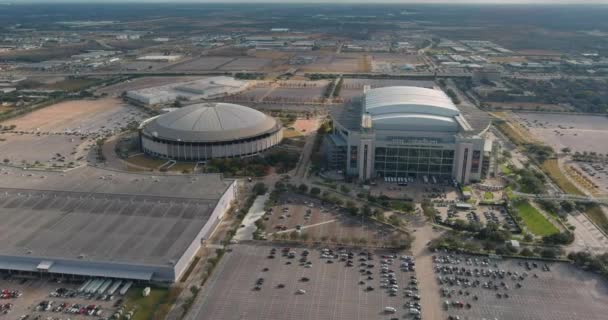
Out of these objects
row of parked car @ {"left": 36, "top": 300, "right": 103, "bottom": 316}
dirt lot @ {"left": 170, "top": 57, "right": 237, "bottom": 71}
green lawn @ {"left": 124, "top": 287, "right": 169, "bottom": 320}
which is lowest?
green lawn @ {"left": 124, "top": 287, "right": 169, "bottom": 320}

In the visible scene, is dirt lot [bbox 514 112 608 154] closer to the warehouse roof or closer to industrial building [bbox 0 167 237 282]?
industrial building [bbox 0 167 237 282]

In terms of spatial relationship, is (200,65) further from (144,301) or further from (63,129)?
(144,301)

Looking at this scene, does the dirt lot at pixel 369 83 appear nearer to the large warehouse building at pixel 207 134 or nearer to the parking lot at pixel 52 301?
the large warehouse building at pixel 207 134

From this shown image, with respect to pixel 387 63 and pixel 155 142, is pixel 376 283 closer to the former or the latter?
pixel 155 142

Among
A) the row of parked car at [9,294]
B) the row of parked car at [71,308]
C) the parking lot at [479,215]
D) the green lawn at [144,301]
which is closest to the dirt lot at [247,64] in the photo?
the parking lot at [479,215]

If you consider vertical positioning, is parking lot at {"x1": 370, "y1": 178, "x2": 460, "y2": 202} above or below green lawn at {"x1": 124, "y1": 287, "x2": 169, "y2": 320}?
above

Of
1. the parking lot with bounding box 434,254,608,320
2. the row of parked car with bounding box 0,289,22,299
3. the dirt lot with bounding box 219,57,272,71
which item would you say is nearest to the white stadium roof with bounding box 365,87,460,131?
the parking lot with bounding box 434,254,608,320

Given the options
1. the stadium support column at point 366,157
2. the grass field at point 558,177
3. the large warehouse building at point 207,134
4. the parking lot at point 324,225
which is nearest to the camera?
the parking lot at point 324,225

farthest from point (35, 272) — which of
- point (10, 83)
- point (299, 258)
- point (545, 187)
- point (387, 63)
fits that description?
point (387, 63)
